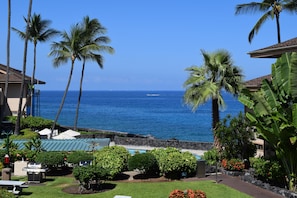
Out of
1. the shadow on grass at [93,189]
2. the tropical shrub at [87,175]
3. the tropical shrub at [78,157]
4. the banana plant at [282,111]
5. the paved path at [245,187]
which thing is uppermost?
the banana plant at [282,111]

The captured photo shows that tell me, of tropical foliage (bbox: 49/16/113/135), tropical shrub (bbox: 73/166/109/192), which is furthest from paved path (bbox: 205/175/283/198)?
tropical foliage (bbox: 49/16/113/135)

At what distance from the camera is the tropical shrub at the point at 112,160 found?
745 inches

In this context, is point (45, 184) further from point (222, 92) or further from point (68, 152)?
point (222, 92)

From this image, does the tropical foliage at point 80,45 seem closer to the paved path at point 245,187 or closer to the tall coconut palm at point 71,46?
the tall coconut palm at point 71,46

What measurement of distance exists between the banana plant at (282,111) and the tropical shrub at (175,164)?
4393 millimetres

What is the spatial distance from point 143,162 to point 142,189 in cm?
224

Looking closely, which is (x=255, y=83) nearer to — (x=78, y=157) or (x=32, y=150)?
(x=78, y=157)

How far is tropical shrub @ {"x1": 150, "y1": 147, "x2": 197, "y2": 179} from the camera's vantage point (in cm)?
1886

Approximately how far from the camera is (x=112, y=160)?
19.3 meters

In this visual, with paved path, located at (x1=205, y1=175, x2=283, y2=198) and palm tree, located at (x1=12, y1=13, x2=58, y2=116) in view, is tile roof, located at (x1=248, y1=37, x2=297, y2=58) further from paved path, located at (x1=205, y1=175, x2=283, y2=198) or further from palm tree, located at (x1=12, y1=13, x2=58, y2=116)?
palm tree, located at (x1=12, y1=13, x2=58, y2=116)

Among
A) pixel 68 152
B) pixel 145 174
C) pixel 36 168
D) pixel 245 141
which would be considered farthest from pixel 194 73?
pixel 36 168

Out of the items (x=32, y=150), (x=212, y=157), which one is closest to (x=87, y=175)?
(x=32, y=150)

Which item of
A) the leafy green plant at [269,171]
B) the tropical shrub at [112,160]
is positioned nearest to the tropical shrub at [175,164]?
the tropical shrub at [112,160]

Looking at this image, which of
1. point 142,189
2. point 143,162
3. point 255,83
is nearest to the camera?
point 142,189
